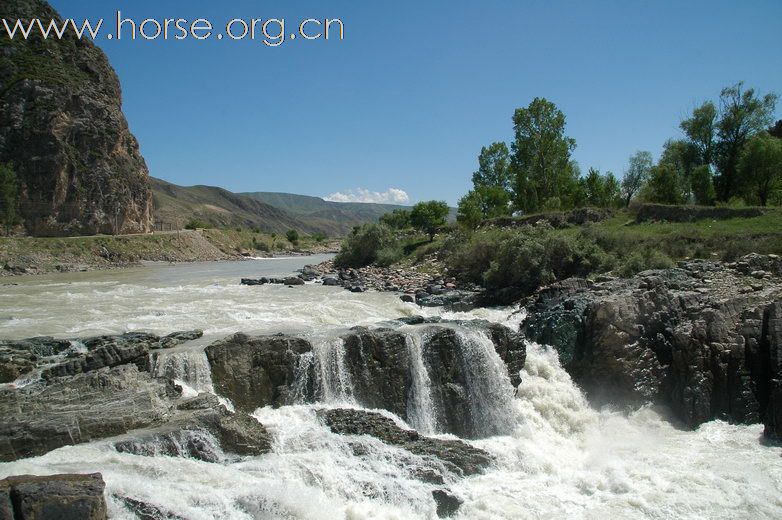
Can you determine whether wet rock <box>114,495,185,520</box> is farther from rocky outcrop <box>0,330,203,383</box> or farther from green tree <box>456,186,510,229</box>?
green tree <box>456,186,510,229</box>

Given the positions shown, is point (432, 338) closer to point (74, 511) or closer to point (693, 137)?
point (74, 511)

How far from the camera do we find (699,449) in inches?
454

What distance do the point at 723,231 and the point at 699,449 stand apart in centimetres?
1600

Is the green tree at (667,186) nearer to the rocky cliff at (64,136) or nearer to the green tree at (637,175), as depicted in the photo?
the green tree at (637,175)

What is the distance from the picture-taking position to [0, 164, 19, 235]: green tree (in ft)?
177

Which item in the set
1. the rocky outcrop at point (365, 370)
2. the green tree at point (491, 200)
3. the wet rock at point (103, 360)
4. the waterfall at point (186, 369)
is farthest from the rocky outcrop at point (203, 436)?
the green tree at point (491, 200)

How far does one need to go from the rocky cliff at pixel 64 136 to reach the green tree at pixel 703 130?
220 feet

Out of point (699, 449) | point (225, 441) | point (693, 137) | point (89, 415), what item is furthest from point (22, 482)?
point (693, 137)

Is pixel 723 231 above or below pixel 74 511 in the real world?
above

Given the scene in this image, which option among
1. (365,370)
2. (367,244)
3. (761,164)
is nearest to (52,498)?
(365,370)

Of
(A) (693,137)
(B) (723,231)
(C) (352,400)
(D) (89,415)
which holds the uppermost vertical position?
(A) (693,137)

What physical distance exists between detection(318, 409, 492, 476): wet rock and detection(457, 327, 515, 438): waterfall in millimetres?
1735

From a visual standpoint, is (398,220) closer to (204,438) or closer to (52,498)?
(204,438)

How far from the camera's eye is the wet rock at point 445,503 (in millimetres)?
8891
